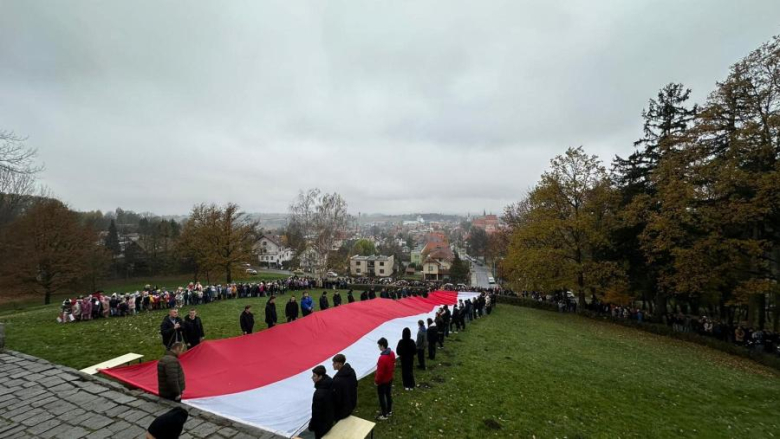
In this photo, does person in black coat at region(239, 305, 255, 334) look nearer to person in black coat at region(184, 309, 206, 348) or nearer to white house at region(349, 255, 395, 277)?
person in black coat at region(184, 309, 206, 348)

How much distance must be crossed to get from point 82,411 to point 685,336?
1098 inches

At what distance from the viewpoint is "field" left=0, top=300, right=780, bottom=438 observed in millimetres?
7918

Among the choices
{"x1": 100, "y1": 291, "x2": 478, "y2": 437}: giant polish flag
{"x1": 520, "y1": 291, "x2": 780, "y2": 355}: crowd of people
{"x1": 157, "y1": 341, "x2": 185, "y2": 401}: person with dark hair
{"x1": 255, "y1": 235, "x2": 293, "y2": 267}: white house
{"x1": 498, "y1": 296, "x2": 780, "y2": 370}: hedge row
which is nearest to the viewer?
{"x1": 157, "y1": 341, "x2": 185, "y2": 401}: person with dark hair

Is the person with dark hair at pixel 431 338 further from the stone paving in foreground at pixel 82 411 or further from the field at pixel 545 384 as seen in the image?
the stone paving in foreground at pixel 82 411

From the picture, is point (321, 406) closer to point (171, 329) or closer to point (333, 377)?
point (333, 377)

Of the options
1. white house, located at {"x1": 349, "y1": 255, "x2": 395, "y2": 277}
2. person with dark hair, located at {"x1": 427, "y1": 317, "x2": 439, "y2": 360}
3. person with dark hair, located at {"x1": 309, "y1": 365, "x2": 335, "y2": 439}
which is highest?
person with dark hair, located at {"x1": 309, "y1": 365, "x2": 335, "y2": 439}

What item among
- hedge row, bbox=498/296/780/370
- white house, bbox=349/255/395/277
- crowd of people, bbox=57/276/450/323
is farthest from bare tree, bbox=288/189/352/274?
white house, bbox=349/255/395/277

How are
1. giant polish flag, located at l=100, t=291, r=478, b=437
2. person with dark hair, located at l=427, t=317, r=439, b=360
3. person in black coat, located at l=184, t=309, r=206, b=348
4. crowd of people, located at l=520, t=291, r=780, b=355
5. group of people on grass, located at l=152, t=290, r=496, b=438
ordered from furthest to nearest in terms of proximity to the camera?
crowd of people, located at l=520, t=291, r=780, b=355
person with dark hair, located at l=427, t=317, r=439, b=360
person in black coat, located at l=184, t=309, r=206, b=348
giant polish flag, located at l=100, t=291, r=478, b=437
group of people on grass, located at l=152, t=290, r=496, b=438

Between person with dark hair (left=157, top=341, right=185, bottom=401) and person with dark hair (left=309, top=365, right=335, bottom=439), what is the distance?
304cm

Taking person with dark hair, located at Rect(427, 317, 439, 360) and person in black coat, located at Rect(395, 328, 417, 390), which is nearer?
person in black coat, located at Rect(395, 328, 417, 390)

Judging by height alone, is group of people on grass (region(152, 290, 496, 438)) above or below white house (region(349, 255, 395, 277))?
above

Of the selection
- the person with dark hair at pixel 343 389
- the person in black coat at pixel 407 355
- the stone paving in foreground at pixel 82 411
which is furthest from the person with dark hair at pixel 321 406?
the person in black coat at pixel 407 355

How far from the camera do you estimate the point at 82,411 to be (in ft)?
20.7

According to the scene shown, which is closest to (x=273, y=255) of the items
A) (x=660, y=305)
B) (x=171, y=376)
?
(x=660, y=305)
